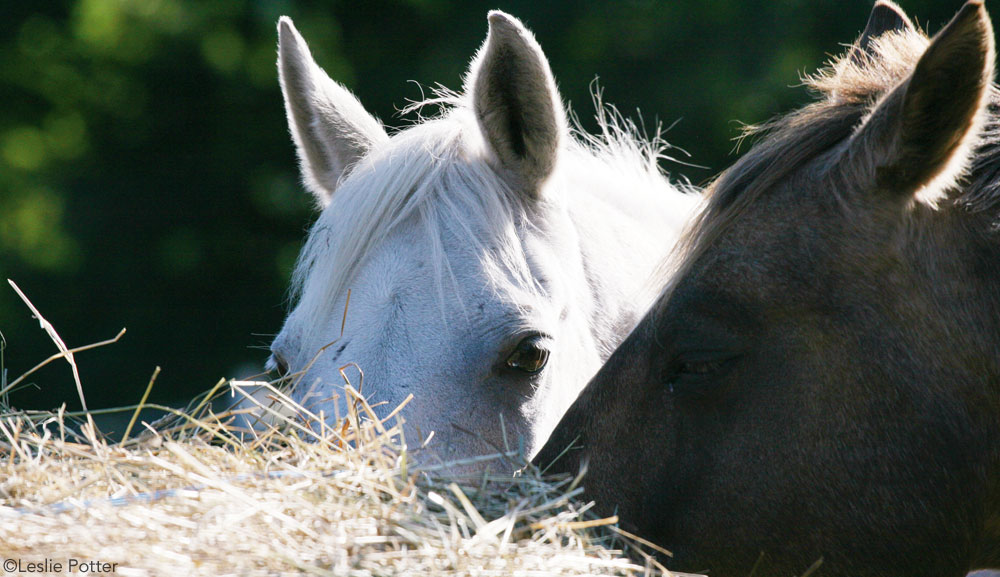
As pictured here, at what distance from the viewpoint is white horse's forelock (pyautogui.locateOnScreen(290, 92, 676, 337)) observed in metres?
2.02

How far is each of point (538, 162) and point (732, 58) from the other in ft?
14.9

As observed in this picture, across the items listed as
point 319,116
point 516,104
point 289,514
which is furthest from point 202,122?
point 289,514

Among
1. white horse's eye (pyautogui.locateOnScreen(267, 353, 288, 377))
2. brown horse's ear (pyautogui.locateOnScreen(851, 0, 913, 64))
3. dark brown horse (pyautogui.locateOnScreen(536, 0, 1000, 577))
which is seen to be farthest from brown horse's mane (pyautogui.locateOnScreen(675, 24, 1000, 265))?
white horse's eye (pyautogui.locateOnScreen(267, 353, 288, 377))

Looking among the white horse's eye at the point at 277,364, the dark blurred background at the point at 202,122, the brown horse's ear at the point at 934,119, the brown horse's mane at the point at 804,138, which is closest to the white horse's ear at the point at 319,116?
the white horse's eye at the point at 277,364

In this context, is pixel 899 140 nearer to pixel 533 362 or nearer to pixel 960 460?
pixel 960 460

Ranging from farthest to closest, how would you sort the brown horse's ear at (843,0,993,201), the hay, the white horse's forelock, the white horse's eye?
the white horse's eye, the white horse's forelock, the brown horse's ear at (843,0,993,201), the hay

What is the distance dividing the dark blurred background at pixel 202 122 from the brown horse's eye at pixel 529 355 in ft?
14.7

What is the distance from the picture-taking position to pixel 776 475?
156 centimetres

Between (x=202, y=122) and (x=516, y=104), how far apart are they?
17.2 feet

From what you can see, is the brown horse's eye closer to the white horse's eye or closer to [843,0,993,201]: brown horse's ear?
the white horse's eye

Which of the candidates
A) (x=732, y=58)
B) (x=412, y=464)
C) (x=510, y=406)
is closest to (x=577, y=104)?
(x=732, y=58)

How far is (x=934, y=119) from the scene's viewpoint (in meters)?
1.47

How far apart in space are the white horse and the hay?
0.28m

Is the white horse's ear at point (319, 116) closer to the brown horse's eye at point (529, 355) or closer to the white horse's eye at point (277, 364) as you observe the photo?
the white horse's eye at point (277, 364)
